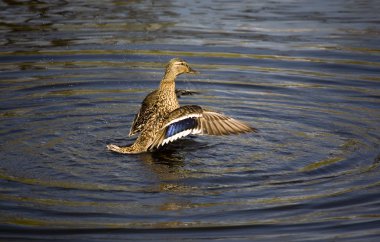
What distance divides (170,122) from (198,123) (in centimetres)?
30

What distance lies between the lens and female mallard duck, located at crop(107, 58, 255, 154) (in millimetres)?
9539

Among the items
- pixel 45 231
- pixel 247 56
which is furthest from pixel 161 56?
pixel 45 231

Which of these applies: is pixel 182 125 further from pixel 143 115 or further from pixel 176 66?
pixel 176 66

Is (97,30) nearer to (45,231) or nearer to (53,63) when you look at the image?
(53,63)

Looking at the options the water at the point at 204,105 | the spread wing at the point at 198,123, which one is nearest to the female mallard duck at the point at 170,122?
the spread wing at the point at 198,123

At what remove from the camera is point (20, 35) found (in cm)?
1513

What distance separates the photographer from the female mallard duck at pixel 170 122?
9.54 meters

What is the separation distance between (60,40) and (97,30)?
0.91 metres

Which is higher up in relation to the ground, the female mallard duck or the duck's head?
the duck's head

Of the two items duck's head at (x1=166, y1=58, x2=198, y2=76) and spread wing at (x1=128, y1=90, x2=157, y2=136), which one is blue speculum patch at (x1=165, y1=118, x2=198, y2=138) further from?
duck's head at (x1=166, y1=58, x2=198, y2=76)

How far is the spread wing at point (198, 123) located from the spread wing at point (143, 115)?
0.53m

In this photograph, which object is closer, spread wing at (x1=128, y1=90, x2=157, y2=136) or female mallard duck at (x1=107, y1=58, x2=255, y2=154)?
female mallard duck at (x1=107, y1=58, x2=255, y2=154)

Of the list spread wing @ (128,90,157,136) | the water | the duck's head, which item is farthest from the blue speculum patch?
the duck's head

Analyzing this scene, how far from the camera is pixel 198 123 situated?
963cm
